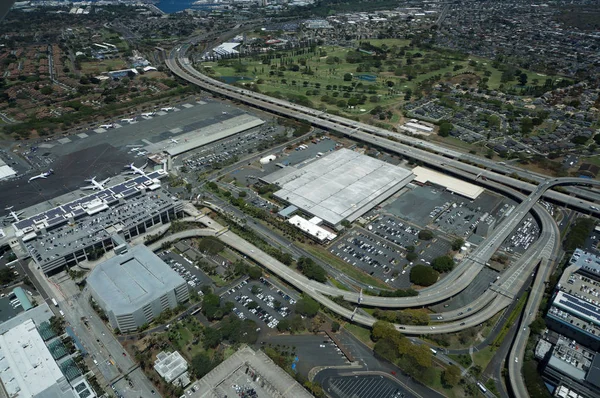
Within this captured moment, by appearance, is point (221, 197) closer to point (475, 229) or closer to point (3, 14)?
point (475, 229)

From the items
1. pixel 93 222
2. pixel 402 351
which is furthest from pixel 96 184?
pixel 402 351

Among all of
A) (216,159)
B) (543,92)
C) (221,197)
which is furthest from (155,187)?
(543,92)

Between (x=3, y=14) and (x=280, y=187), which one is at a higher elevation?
(x=3, y=14)

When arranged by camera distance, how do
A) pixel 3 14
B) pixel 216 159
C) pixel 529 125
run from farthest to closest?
pixel 529 125
pixel 216 159
pixel 3 14

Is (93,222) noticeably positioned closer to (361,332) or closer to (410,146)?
(361,332)

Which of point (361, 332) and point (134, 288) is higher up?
point (134, 288)

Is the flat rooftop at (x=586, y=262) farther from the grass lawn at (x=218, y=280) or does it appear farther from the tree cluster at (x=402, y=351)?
the grass lawn at (x=218, y=280)

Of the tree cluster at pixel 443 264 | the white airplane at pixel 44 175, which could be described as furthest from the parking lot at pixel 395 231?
the white airplane at pixel 44 175
